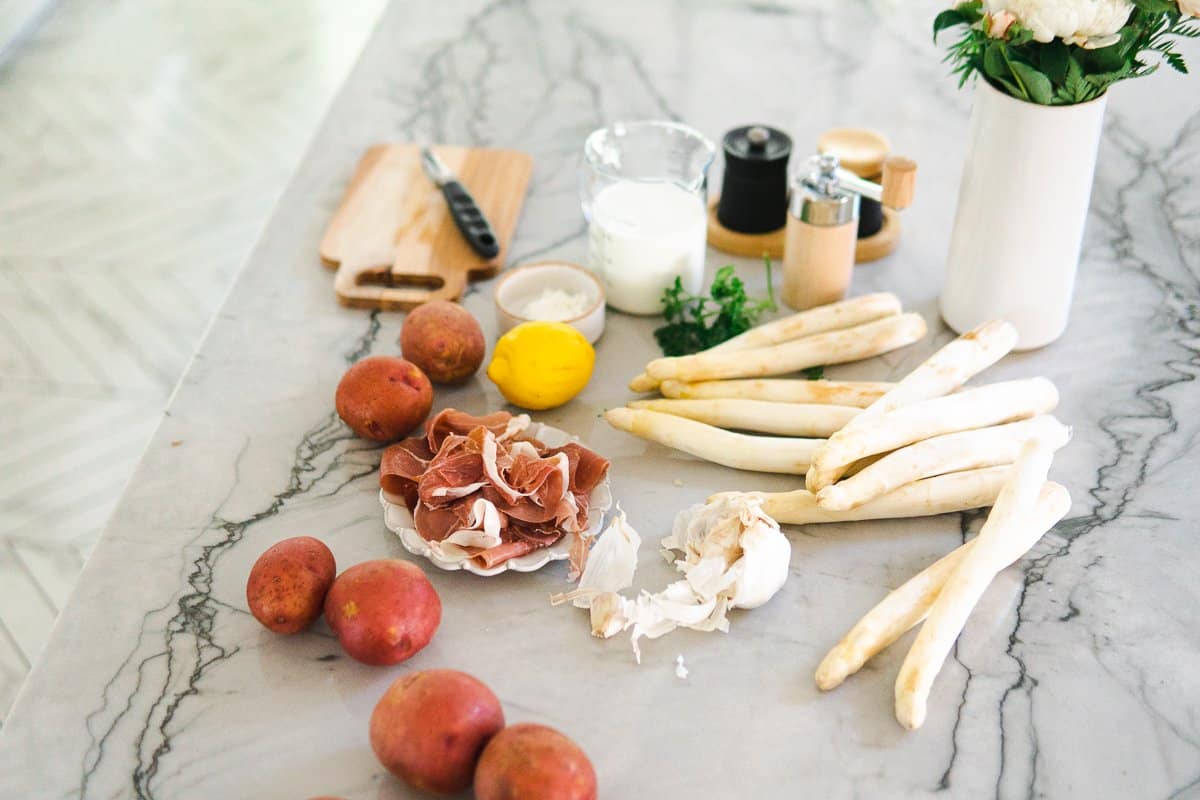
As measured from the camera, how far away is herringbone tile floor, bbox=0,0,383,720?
2020 mm

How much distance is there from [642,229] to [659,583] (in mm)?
482

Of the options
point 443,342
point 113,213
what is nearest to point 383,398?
point 443,342

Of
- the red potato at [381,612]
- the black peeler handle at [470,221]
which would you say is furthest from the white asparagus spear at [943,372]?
the black peeler handle at [470,221]

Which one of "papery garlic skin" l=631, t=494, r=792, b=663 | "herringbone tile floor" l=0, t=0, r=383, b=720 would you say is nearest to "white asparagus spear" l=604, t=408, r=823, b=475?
"papery garlic skin" l=631, t=494, r=792, b=663

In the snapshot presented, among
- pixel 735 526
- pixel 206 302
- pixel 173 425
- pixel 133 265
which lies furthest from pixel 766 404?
pixel 133 265

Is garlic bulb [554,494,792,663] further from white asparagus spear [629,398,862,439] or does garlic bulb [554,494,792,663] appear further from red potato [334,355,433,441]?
red potato [334,355,433,441]

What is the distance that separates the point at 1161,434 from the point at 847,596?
42cm

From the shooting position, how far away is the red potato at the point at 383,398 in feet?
3.66

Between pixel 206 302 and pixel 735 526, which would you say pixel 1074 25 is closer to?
pixel 735 526

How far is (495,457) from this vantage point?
1012mm

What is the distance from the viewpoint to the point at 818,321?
A: 1234mm

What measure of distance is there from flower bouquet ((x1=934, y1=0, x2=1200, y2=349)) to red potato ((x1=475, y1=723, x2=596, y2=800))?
0.74 m

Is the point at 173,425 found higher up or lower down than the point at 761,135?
lower down

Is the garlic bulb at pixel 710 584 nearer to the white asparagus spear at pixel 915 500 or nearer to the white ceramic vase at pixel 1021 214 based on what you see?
the white asparagus spear at pixel 915 500
